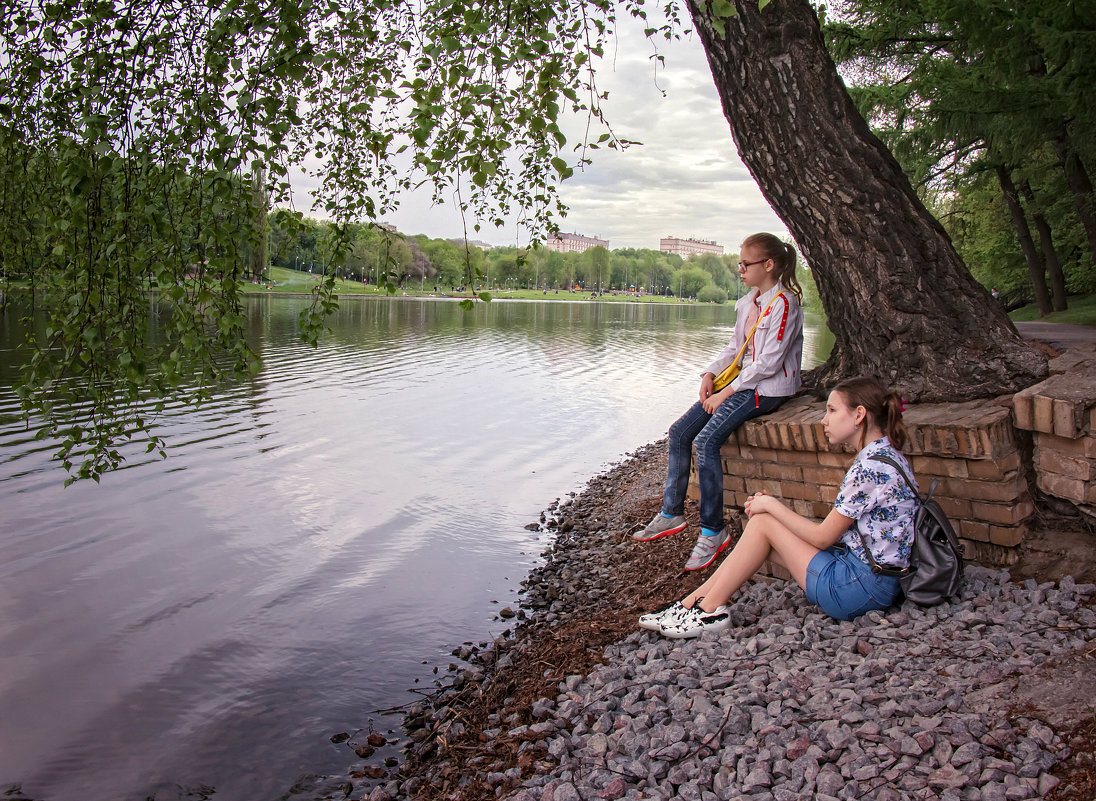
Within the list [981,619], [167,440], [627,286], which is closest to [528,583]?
[981,619]

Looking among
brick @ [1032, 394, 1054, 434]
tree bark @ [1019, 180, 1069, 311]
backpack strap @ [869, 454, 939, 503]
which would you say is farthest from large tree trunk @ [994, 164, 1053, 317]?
backpack strap @ [869, 454, 939, 503]

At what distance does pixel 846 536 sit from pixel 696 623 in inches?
35.5

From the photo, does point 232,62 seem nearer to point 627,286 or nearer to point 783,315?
point 783,315

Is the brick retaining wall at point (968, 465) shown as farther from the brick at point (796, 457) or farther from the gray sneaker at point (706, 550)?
the gray sneaker at point (706, 550)

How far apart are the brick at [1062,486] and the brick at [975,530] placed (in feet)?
1.13

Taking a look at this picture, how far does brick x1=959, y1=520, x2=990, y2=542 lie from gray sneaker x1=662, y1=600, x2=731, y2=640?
1.33m

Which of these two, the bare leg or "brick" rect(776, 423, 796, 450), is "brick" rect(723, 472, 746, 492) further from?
the bare leg

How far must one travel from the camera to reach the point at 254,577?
298 inches

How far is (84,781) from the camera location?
455 cm

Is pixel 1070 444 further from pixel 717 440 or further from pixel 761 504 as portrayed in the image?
pixel 717 440

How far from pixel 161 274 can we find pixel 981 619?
4.15 metres

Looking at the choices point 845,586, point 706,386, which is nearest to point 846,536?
point 845,586

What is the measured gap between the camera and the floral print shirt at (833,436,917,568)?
3.85 metres

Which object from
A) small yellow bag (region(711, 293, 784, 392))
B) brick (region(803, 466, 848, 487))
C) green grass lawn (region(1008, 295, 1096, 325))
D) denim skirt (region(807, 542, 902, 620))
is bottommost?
denim skirt (region(807, 542, 902, 620))
